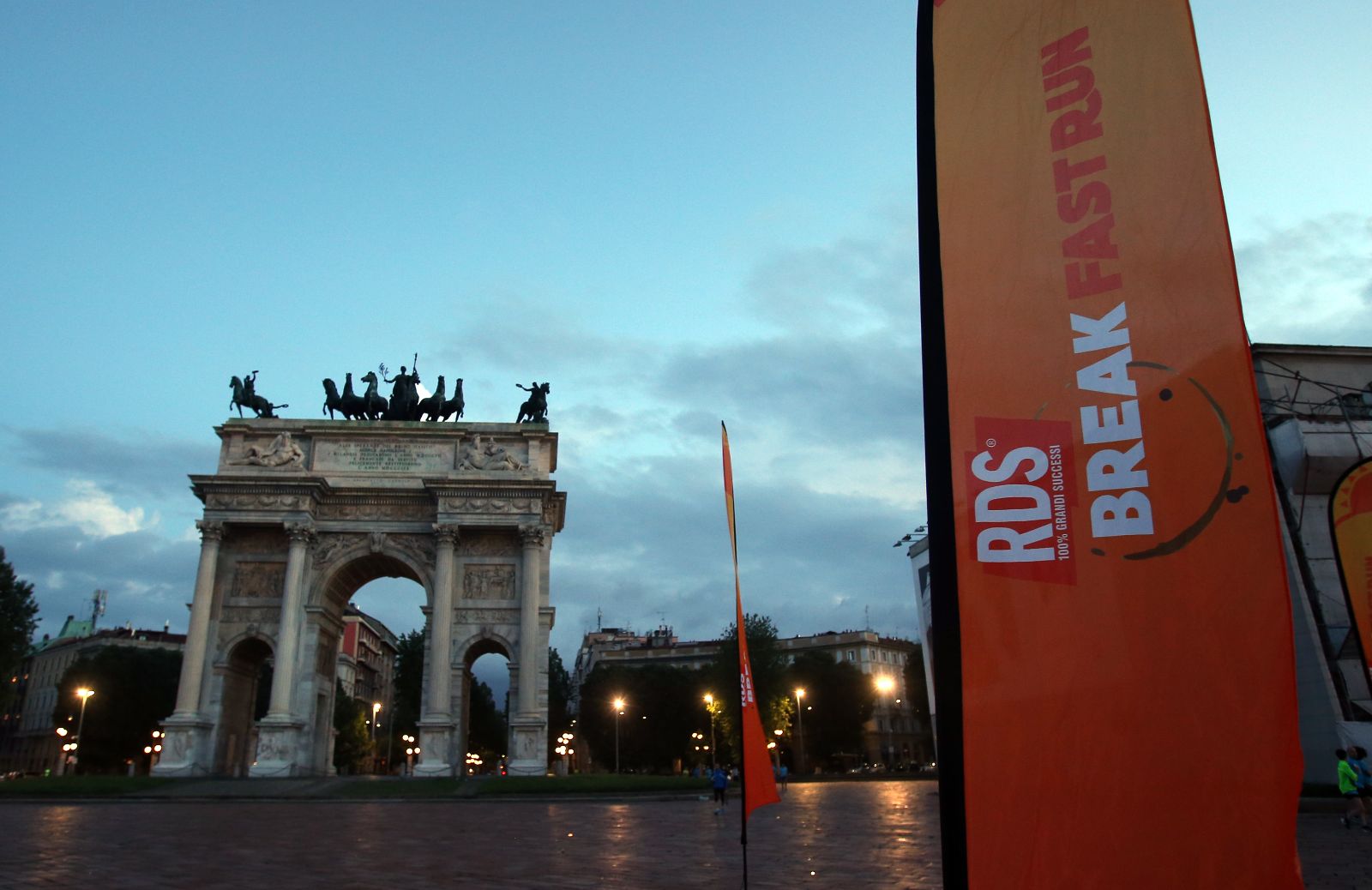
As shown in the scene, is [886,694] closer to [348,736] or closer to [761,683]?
[761,683]

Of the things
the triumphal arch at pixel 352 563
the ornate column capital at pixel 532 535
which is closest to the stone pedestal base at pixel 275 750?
the triumphal arch at pixel 352 563

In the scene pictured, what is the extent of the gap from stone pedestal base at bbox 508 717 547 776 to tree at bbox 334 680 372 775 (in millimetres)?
47518

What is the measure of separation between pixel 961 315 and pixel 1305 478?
2707 cm

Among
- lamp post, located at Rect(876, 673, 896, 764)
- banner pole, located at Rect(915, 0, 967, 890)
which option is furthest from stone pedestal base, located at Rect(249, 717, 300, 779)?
lamp post, located at Rect(876, 673, 896, 764)

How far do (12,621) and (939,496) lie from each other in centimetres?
5364

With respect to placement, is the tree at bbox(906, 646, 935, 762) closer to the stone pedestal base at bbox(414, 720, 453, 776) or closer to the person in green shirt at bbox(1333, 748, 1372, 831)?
the stone pedestal base at bbox(414, 720, 453, 776)

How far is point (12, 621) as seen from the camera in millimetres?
45344

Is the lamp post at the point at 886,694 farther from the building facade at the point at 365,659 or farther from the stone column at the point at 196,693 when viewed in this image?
the stone column at the point at 196,693

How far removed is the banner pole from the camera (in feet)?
10.7

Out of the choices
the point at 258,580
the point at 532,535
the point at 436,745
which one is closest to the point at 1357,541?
the point at 532,535

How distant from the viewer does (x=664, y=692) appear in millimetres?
81625

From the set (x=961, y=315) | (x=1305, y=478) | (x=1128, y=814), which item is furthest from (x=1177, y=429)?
(x=1305, y=478)

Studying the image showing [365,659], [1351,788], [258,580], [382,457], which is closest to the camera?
[1351,788]

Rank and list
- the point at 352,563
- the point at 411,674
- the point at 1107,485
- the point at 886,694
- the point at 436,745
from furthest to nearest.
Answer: the point at 886,694, the point at 411,674, the point at 352,563, the point at 436,745, the point at 1107,485
